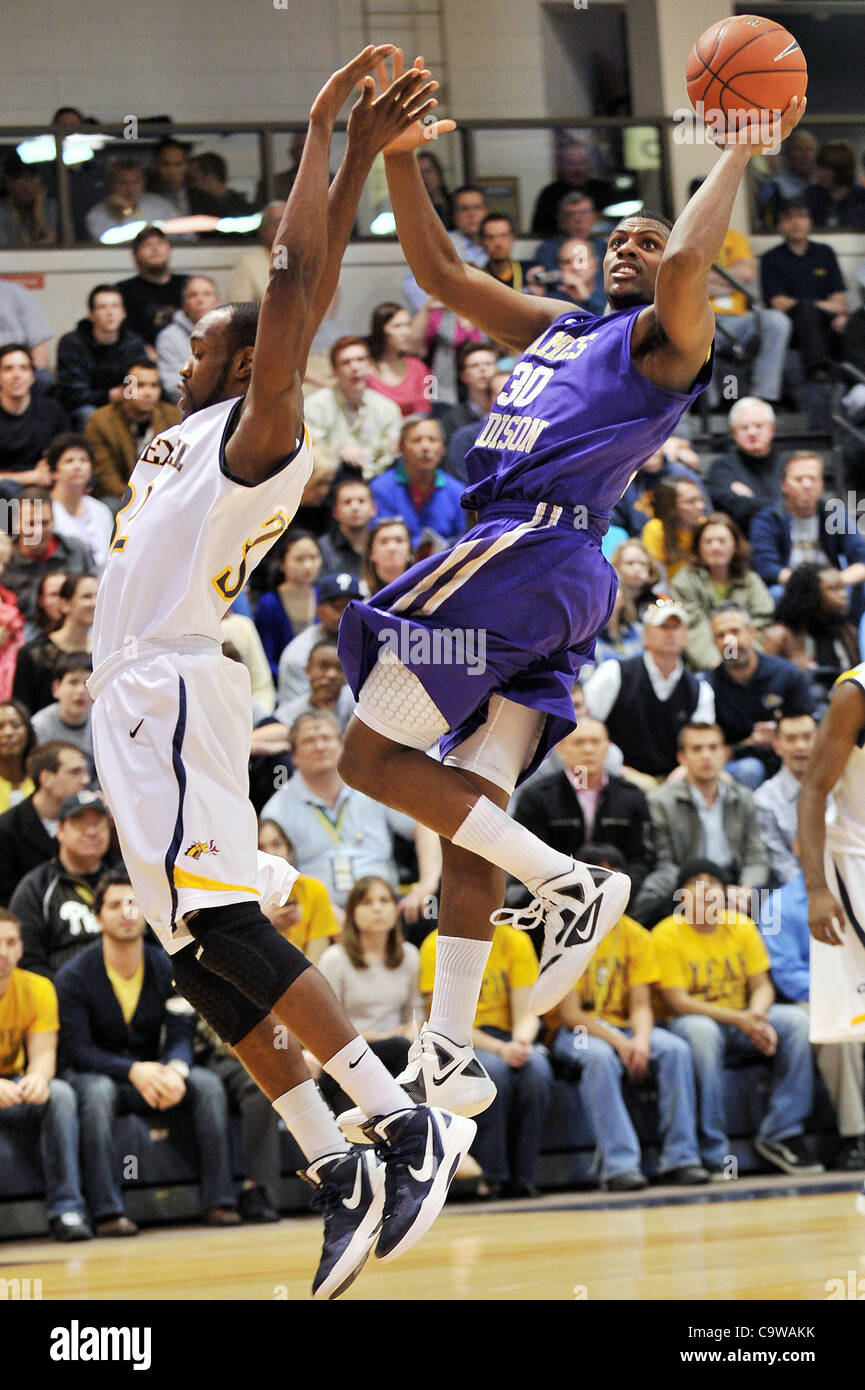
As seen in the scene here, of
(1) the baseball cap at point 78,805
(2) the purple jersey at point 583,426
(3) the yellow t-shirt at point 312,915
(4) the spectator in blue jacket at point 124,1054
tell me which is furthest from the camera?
(3) the yellow t-shirt at point 312,915

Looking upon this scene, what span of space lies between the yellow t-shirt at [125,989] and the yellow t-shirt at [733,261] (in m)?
6.94

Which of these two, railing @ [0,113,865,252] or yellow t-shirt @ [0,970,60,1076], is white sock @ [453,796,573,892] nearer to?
yellow t-shirt @ [0,970,60,1076]

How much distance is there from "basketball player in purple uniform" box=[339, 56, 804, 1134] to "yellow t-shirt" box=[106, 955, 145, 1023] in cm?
303

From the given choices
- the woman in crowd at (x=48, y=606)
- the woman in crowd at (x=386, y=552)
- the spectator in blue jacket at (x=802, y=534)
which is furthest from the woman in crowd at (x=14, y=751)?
the spectator in blue jacket at (x=802, y=534)

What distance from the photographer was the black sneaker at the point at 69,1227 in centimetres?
668

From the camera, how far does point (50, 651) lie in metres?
8.24

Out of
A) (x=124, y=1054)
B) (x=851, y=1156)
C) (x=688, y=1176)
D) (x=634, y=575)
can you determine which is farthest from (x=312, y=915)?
(x=634, y=575)

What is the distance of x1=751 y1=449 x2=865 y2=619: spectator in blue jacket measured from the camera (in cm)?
1023

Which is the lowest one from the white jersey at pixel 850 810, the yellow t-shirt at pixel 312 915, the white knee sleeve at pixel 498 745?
the yellow t-shirt at pixel 312 915

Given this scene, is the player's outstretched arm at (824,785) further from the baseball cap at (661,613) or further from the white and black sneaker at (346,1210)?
the baseball cap at (661,613)

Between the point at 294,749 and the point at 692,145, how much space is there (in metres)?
7.31

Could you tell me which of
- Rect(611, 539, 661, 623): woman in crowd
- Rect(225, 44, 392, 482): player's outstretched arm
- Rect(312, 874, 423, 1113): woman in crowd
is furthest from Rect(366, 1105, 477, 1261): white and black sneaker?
Rect(611, 539, 661, 623): woman in crowd

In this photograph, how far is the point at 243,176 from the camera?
12.1 metres
